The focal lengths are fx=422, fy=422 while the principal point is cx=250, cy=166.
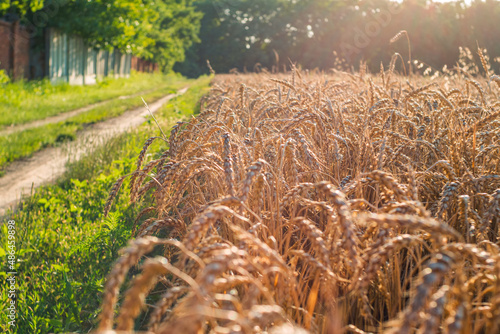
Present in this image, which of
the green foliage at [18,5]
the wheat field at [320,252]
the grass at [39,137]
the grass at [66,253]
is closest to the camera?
the wheat field at [320,252]

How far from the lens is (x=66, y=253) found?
106 inches

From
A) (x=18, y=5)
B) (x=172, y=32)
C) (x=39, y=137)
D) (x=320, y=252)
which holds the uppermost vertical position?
(x=172, y=32)

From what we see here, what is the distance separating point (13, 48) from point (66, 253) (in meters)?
15.5

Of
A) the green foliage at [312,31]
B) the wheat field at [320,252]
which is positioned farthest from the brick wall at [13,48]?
the green foliage at [312,31]

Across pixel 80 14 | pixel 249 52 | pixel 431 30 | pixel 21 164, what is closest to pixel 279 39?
pixel 249 52

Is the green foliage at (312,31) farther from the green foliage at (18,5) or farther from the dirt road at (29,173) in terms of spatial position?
the dirt road at (29,173)

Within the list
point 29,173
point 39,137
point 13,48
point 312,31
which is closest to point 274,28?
point 312,31

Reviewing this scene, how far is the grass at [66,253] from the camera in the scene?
6.82ft

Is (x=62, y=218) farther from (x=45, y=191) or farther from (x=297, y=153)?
(x=297, y=153)

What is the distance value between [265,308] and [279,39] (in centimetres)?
6030

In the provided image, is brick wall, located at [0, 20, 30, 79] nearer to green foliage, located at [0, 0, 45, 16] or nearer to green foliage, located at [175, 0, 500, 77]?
green foliage, located at [0, 0, 45, 16]

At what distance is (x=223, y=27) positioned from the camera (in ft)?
201

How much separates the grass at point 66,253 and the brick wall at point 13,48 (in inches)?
516

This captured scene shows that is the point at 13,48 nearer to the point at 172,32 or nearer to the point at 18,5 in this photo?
the point at 18,5
